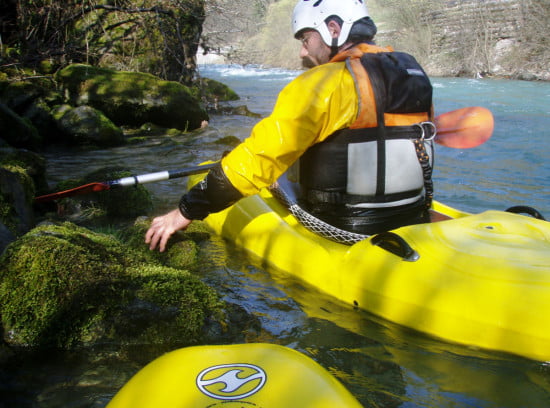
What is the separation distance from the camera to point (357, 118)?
258 centimetres

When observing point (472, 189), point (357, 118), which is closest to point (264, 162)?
point (357, 118)

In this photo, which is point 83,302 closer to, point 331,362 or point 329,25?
point 331,362

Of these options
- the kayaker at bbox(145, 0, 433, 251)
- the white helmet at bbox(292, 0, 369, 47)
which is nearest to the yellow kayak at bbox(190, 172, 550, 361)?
the kayaker at bbox(145, 0, 433, 251)

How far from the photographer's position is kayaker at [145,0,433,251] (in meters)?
2.52

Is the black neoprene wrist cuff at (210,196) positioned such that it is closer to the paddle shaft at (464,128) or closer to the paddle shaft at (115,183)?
the paddle shaft at (115,183)

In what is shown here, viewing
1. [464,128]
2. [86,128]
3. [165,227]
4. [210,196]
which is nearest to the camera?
[210,196]

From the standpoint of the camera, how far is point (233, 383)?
135 centimetres

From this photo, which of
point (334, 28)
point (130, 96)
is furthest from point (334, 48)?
point (130, 96)

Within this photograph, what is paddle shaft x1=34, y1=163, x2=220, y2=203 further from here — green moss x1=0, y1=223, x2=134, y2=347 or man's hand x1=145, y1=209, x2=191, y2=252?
green moss x1=0, y1=223, x2=134, y2=347

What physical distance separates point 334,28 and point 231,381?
2075mm

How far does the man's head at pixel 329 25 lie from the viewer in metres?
2.78

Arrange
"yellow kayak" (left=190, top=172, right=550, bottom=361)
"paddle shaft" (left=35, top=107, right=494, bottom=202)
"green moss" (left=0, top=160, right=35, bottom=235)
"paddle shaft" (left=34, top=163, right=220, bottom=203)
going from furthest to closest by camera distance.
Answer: "paddle shaft" (left=34, top=163, right=220, bottom=203) < "paddle shaft" (left=35, top=107, right=494, bottom=202) < "green moss" (left=0, top=160, right=35, bottom=235) < "yellow kayak" (left=190, top=172, right=550, bottom=361)

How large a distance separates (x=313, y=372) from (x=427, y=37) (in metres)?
25.2

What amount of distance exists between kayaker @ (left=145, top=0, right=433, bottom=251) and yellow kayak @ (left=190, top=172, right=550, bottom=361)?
253mm
